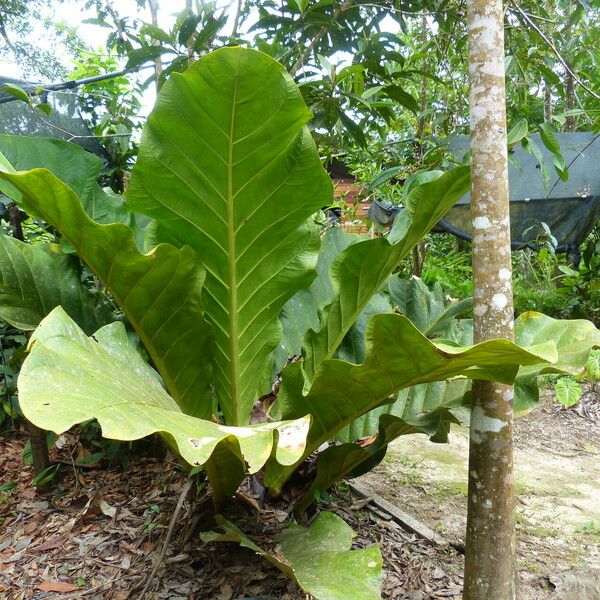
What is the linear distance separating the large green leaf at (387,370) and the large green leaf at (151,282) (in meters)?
0.28

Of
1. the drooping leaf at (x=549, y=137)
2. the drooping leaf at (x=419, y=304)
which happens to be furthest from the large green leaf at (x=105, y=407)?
the drooping leaf at (x=549, y=137)

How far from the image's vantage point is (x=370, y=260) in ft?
3.84

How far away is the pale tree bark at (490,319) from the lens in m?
0.95

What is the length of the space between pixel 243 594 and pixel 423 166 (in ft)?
4.84

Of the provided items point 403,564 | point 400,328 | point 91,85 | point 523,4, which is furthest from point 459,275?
point 400,328

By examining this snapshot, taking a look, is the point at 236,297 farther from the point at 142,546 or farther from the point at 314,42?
the point at 314,42

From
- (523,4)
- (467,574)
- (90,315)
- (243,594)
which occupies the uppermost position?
(523,4)

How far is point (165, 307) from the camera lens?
1178 mm

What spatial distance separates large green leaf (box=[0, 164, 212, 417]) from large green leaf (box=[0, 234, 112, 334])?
24cm

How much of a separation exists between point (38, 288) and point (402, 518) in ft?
3.86

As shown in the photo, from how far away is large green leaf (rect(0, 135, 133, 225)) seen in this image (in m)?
1.37

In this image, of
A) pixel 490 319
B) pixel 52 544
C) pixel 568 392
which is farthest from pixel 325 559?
pixel 568 392

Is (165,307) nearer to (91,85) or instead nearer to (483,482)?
(483,482)

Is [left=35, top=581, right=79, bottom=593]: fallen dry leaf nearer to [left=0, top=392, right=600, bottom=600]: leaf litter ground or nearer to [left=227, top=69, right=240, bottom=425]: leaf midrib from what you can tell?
[left=0, top=392, right=600, bottom=600]: leaf litter ground
